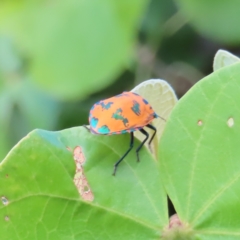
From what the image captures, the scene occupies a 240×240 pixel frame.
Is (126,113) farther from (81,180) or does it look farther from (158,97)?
(81,180)

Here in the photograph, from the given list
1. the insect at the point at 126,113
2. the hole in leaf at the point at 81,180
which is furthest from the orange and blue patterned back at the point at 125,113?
the hole in leaf at the point at 81,180

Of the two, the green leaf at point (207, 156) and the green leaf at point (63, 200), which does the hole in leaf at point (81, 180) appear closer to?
the green leaf at point (63, 200)

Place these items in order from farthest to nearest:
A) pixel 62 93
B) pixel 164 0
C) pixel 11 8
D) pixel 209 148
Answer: pixel 164 0 → pixel 11 8 → pixel 62 93 → pixel 209 148

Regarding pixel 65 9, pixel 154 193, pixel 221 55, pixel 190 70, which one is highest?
pixel 65 9

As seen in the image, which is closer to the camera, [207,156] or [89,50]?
[207,156]

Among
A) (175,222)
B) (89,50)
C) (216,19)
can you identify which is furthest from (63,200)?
(216,19)

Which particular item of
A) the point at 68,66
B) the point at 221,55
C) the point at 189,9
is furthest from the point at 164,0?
the point at 221,55

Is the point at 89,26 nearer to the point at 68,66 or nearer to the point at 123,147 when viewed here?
the point at 68,66
